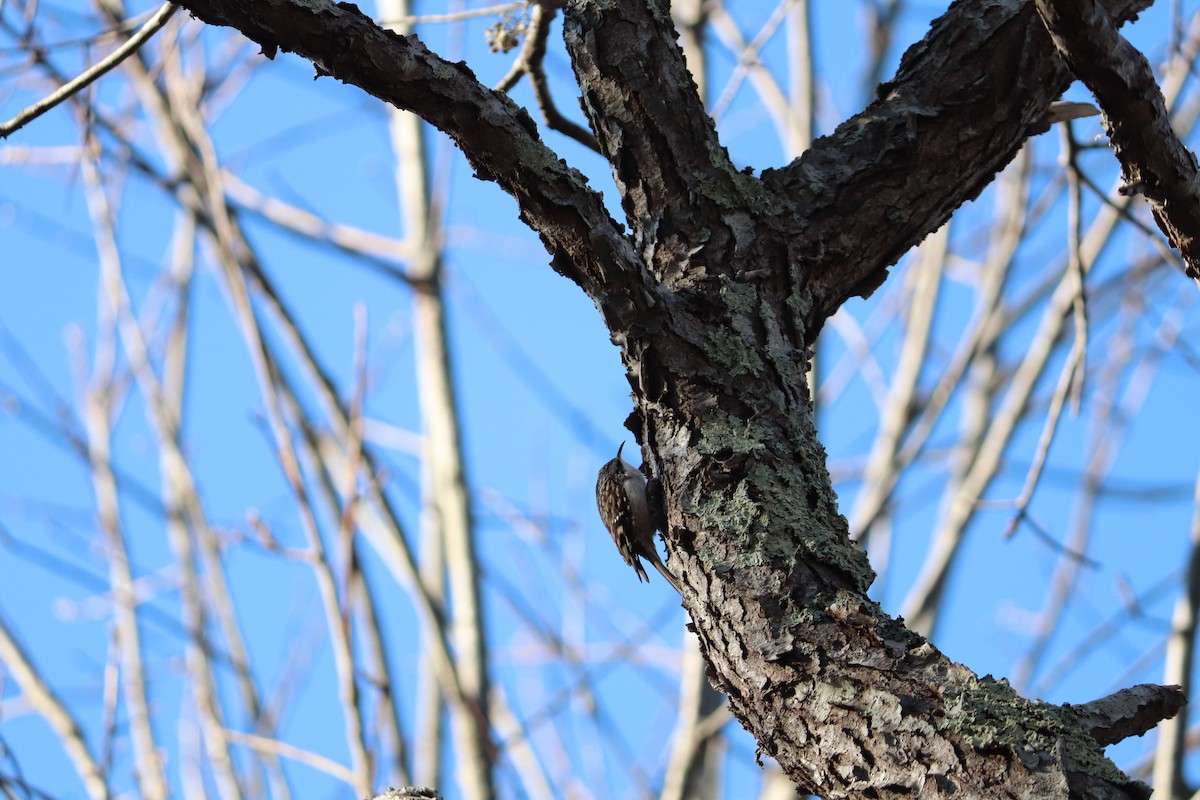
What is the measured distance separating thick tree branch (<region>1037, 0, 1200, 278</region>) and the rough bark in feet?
1.26

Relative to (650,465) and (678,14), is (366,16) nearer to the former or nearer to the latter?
(650,465)

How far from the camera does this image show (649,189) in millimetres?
1855

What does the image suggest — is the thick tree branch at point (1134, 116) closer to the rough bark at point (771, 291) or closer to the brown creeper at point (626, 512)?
the rough bark at point (771, 291)

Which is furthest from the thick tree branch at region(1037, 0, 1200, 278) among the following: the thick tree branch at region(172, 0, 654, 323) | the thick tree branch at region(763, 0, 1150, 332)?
the thick tree branch at region(172, 0, 654, 323)

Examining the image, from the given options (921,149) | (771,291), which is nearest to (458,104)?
(771,291)

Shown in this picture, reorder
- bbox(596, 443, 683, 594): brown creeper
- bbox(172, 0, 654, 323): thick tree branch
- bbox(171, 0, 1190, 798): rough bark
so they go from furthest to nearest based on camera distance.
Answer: bbox(596, 443, 683, 594): brown creeper, bbox(172, 0, 654, 323): thick tree branch, bbox(171, 0, 1190, 798): rough bark

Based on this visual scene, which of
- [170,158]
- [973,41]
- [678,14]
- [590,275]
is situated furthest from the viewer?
[678,14]

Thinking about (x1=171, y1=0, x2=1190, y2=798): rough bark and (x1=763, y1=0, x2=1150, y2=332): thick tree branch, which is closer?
(x1=171, y1=0, x2=1190, y2=798): rough bark

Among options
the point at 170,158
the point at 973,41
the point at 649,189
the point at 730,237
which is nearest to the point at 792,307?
the point at 730,237

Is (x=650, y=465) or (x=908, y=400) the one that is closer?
(x=650, y=465)

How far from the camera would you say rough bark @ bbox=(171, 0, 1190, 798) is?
128 centimetres

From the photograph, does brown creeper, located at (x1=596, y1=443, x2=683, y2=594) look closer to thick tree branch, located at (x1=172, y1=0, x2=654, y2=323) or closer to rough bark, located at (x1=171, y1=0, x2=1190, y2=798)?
rough bark, located at (x1=171, y1=0, x2=1190, y2=798)

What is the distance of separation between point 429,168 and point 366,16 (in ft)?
7.43

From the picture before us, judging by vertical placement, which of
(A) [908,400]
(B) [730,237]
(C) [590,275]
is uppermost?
(A) [908,400]
